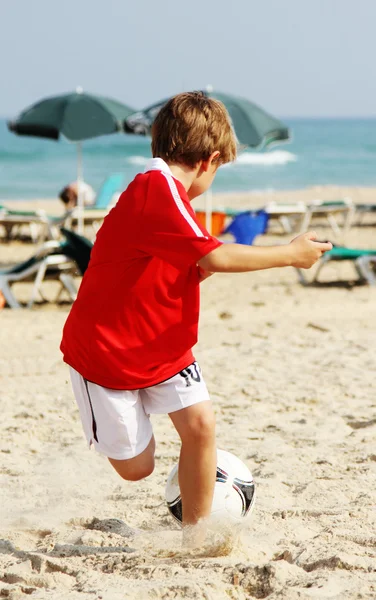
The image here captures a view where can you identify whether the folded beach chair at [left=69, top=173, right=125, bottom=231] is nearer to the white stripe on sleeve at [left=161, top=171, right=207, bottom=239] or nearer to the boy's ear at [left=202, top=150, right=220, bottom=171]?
the boy's ear at [left=202, top=150, right=220, bottom=171]

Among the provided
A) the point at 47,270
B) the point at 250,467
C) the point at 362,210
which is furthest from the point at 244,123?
the point at 250,467

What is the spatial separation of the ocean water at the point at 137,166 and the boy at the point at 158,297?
80.4 feet

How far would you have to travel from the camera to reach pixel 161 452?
4.27 meters

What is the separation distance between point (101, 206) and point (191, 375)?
10519mm

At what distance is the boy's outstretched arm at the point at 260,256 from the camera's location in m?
2.62

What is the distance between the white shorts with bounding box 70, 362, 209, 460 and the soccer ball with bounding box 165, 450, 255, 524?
283 millimetres

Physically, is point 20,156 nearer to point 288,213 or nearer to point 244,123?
point 288,213

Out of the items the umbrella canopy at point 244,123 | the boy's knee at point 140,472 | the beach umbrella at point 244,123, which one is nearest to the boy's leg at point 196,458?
the boy's knee at point 140,472

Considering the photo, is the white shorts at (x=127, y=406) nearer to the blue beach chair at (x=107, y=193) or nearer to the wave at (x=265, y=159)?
the blue beach chair at (x=107, y=193)

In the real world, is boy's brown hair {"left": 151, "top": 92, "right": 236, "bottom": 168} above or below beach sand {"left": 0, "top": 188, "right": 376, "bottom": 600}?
above

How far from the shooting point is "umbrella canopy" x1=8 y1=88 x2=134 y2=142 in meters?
11.2

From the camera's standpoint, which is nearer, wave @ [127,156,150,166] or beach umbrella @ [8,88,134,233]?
beach umbrella @ [8,88,134,233]

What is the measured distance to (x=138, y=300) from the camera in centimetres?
274

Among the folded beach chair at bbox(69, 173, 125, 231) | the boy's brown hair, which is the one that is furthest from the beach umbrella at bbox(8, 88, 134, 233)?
the boy's brown hair
